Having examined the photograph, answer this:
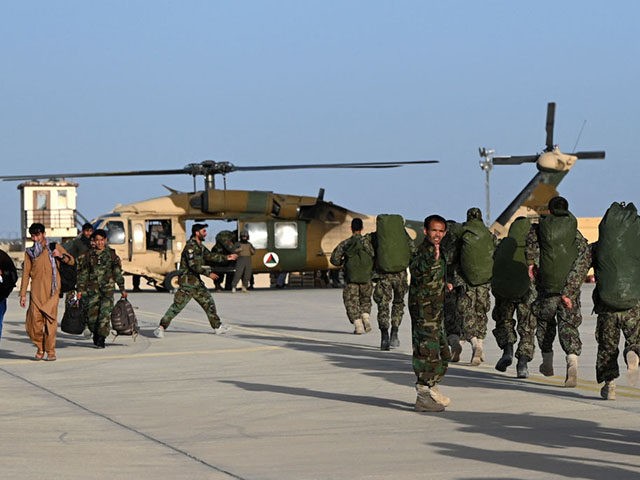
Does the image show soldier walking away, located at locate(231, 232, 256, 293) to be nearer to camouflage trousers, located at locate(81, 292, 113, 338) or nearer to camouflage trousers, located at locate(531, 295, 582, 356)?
camouflage trousers, located at locate(81, 292, 113, 338)

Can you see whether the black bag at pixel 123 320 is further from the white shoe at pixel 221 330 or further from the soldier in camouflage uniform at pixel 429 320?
the soldier in camouflage uniform at pixel 429 320

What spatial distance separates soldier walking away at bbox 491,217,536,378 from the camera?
1284 cm

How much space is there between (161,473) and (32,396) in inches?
178

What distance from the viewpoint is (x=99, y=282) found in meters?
16.5

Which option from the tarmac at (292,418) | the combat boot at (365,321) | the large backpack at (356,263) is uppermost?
the large backpack at (356,263)

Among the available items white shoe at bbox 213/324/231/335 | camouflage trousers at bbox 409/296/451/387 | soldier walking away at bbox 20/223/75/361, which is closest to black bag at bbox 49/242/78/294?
soldier walking away at bbox 20/223/75/361

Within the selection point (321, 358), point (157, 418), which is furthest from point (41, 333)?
point (157, 418)

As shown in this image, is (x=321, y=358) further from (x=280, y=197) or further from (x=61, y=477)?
(x=280, y=197)

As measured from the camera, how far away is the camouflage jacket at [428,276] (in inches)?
414

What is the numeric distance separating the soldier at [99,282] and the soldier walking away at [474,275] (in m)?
4.90

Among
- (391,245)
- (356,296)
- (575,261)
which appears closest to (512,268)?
(575,261)

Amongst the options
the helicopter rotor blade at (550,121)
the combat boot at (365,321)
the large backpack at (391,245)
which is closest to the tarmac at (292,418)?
the large backpack at (391,245)

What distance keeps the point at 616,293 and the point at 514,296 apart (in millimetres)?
2289

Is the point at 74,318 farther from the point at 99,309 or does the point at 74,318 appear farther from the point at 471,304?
the point at 471,304
